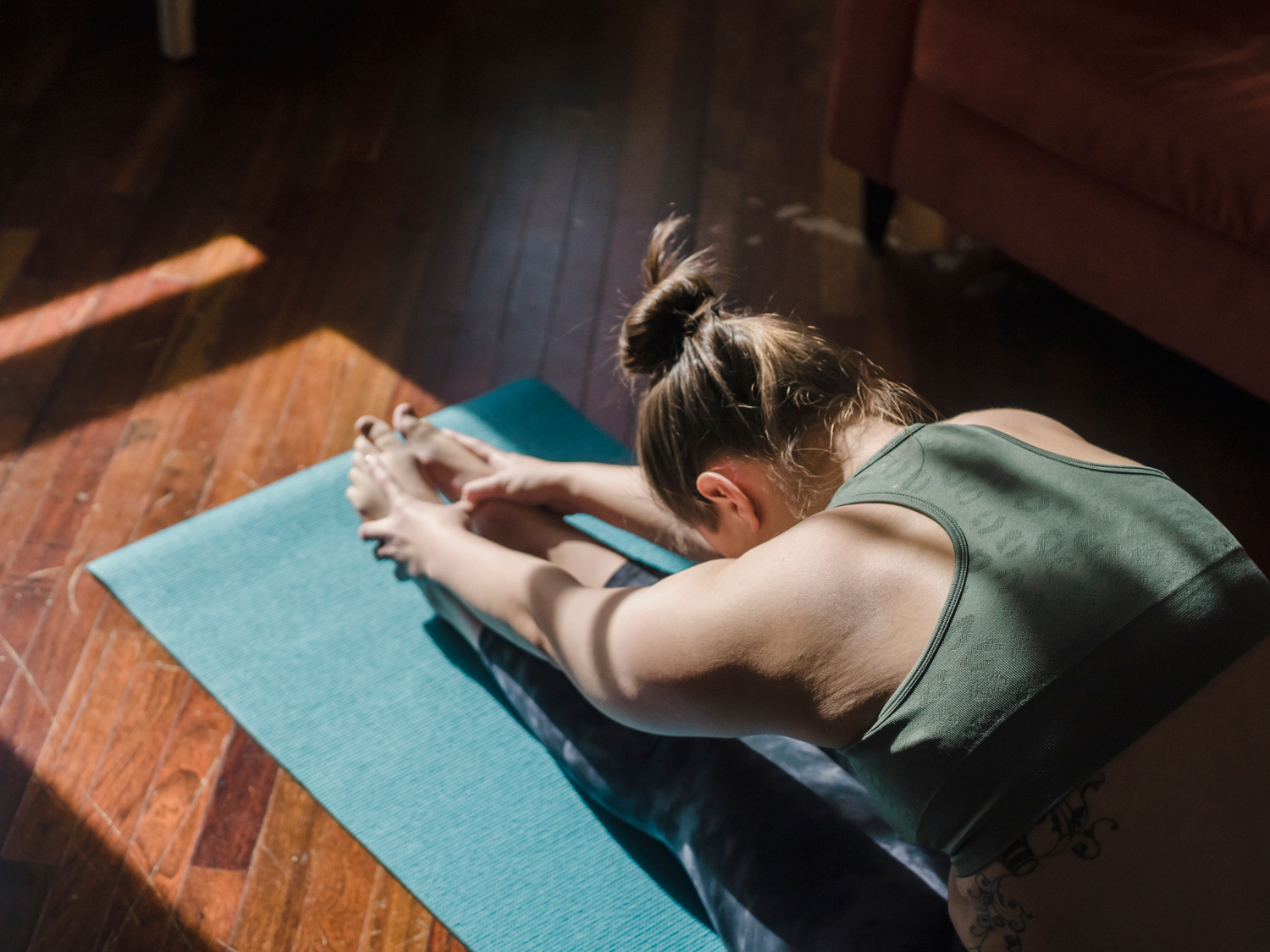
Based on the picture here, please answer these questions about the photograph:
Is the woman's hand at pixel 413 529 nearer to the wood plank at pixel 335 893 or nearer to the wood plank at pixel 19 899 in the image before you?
the wood plank at pixel 335 893

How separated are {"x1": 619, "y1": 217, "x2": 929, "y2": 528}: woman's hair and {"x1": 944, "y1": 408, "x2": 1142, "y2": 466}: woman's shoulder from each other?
0.09m

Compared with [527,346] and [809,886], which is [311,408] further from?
[809,886]

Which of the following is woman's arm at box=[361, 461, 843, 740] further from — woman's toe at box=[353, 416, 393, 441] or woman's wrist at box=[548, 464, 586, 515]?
woman's toe at box=[353, 416, 393, 441]

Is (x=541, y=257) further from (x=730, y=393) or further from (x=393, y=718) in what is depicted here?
(x=730, y=393)

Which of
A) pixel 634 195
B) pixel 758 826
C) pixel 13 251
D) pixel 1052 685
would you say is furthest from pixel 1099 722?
pixel 13 251

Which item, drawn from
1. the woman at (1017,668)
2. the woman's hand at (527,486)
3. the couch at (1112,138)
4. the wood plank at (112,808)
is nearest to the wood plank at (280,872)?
the wood plank at (112,808)

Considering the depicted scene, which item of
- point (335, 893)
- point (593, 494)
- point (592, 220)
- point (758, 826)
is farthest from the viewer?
point (592, 220)

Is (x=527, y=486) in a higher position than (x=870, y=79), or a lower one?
lower

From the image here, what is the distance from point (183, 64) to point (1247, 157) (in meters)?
2.12

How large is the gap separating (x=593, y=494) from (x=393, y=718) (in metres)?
0.38

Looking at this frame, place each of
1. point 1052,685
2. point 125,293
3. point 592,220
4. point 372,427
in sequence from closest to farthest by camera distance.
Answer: point 1052,685
point 372,427
point 125,293
point 592,220

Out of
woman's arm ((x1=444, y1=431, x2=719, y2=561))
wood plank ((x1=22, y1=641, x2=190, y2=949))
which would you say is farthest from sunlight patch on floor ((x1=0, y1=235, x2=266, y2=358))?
woman's arm ((x1=444, y1=431, x2=719, y2=561))

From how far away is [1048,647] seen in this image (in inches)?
29.7

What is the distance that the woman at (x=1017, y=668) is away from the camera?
0.76 meters
